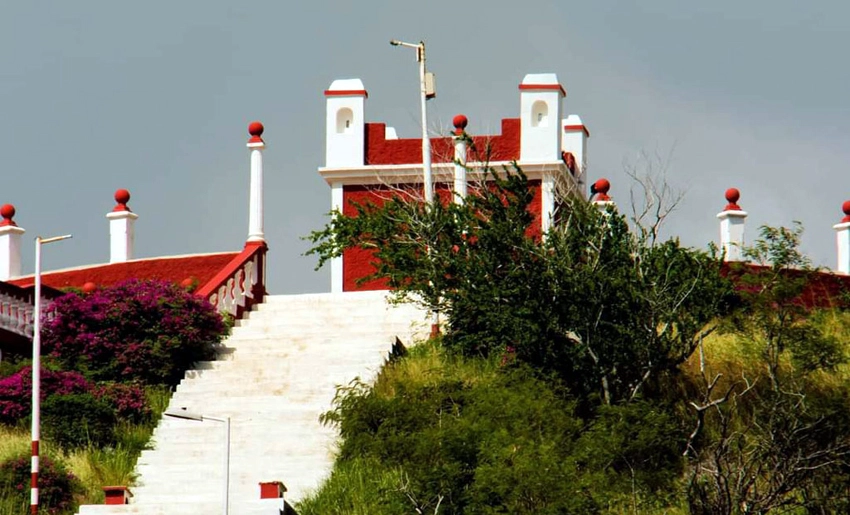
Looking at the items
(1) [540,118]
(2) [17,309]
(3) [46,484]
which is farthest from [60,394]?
(1) [540,118]

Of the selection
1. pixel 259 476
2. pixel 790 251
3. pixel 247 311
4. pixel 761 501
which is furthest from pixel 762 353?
pixel 247 311

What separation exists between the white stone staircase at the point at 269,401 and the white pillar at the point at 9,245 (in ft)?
23.9

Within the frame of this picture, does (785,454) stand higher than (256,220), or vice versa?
(256,220)

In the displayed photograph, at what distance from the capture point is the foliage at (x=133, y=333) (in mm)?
33250

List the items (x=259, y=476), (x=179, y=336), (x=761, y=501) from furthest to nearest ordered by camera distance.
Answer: (x=179, y=336), (x=259, y=476), (x=761, y=501)

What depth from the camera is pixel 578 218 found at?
3219 centimetres

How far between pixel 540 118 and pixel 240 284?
24.7 feet

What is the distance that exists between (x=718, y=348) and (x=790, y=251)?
245 cm

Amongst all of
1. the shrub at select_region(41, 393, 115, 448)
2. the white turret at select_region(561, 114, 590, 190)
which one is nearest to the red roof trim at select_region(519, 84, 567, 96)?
the white turret at select_region(561, 114, 590, 190)

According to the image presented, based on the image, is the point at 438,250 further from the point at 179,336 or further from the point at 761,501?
the point at 761,501

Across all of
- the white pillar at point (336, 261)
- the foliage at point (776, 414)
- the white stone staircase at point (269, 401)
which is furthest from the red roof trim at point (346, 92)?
the foliage at point (776, 414)

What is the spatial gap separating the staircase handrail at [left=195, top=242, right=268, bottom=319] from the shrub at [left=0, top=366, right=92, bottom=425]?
4.14 meters

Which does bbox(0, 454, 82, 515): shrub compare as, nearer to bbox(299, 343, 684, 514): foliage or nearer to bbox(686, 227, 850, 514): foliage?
bbox(299, 343, 684, 514): foliage

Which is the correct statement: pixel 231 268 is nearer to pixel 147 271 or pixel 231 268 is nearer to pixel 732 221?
pixel 147 271
